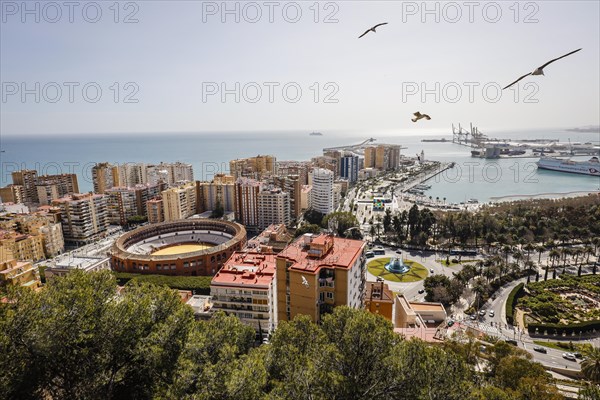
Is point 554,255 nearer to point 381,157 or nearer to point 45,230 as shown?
point 45,230

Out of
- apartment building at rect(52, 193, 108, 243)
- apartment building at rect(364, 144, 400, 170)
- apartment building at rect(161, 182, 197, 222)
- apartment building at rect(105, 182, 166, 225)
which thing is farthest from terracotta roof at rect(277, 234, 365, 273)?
apartment building at rect(364, 144, 400, 170)

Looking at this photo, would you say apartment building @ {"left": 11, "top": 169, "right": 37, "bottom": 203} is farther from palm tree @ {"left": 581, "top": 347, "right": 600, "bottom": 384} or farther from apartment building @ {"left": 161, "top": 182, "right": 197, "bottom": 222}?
palm tree @ {"left": 581, "top": 347, "right": 600, "bottom": 384}

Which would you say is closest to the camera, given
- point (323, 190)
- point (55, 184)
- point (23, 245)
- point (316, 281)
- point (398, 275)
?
point (316, 281)

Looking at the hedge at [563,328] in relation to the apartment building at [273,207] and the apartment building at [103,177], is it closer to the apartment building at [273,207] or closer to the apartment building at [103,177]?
the apartment building at [273,207]

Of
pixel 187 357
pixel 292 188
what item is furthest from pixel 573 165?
pixel 187 357

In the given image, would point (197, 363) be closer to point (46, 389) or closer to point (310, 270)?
point (46, 389)

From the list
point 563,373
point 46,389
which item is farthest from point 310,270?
point 563,373
